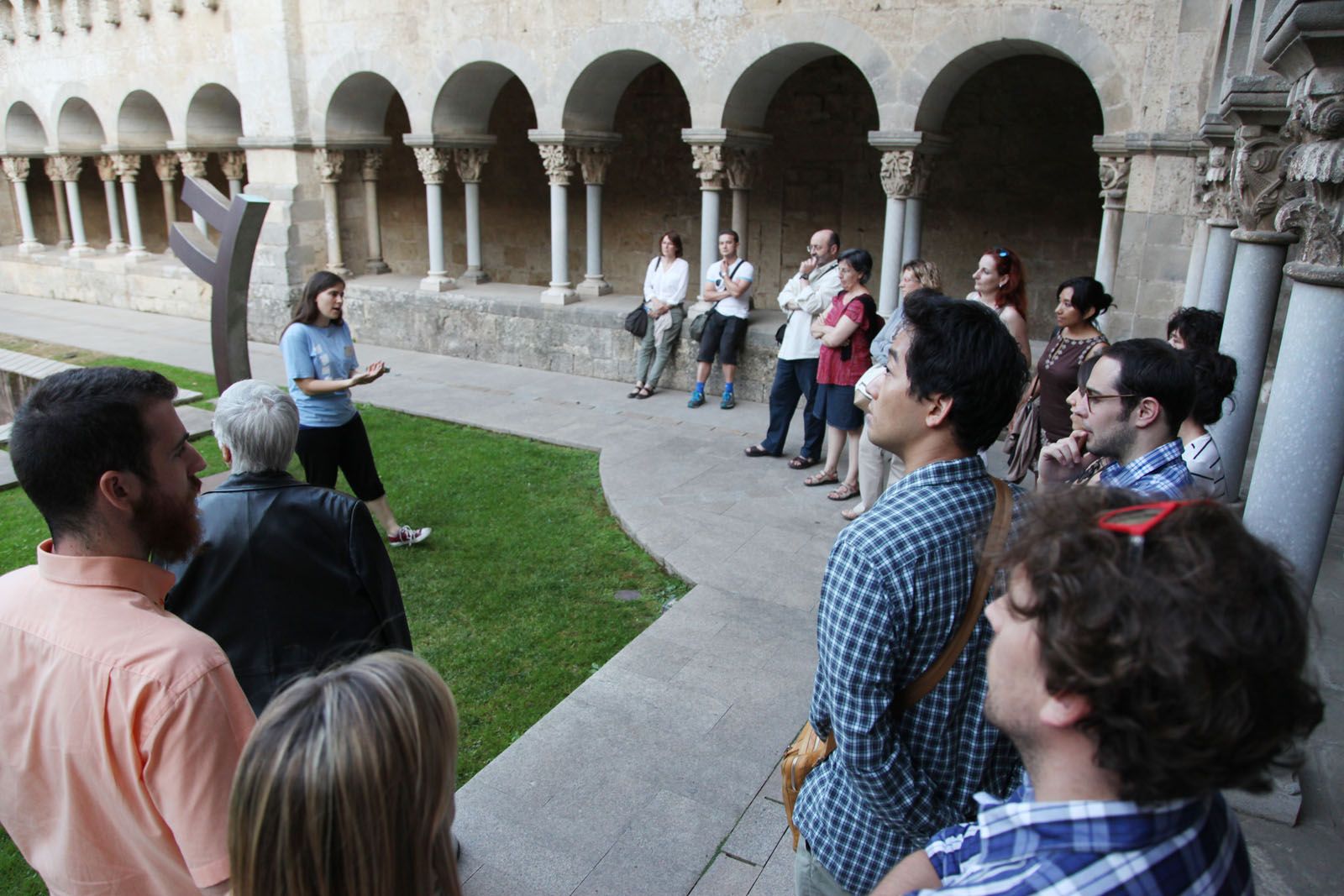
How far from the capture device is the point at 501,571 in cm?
488

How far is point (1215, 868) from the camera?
39.0 inches

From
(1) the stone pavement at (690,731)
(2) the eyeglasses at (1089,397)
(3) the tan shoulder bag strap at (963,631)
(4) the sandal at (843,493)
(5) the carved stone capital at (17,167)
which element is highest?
(5) the carved stone capital at (17,167)

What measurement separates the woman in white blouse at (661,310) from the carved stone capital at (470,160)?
3489mm

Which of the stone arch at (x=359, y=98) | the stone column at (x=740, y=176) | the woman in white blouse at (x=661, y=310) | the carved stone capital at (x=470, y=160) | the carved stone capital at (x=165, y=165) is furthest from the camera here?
the carved stone capital at (x=165, y=165)

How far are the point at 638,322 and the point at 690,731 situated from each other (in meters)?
5.65

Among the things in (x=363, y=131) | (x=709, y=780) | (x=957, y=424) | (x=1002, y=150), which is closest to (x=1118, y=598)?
(x=957, y=424)

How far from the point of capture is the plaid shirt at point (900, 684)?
4.94 ft

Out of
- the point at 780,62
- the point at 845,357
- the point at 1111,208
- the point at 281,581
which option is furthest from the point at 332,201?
the point at 281,581

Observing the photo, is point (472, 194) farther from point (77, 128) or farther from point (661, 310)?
A: point (77, 128)

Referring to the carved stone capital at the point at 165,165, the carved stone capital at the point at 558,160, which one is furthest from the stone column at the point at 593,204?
the carved stone capital at the point at 165,165

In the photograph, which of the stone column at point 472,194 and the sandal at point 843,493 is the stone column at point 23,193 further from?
the sandal at point 843,493

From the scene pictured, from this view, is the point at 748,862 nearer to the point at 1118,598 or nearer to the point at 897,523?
the point at 897,523

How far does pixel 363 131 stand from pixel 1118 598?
11.8 m

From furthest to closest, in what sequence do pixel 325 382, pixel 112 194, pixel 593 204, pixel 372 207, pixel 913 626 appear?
pixel 112 194 < pixel 372 207 < pixel 593 204 < pixel 325 382 < pixel 913 626
